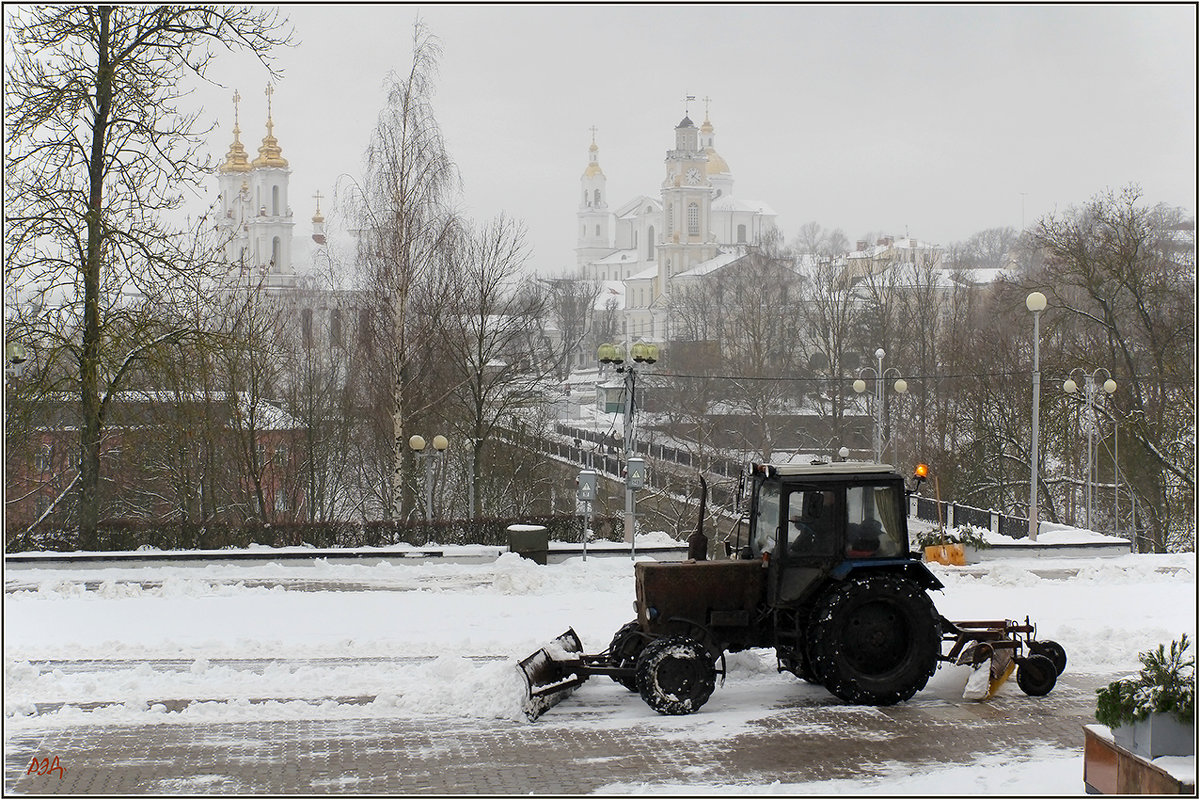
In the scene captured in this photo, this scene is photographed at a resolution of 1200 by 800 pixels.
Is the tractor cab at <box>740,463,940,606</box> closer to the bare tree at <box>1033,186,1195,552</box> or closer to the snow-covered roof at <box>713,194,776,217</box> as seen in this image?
the bare tree at <box>1033,186,1195,552</box>

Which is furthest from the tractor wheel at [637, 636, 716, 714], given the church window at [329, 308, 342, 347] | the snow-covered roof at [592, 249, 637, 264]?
the snow-covered roof at [592, 249, 637, 264]

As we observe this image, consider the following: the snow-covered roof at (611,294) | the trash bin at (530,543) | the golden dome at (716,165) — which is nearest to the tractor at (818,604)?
the trash bin at (530,543)

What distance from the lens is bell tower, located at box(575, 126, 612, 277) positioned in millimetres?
185250

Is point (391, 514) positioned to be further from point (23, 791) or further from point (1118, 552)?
point (23, 791)

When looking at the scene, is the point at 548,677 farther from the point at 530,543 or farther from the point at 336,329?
the point at 336,329

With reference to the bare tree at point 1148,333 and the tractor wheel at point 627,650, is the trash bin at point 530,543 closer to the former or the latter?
the tractor wheel at point 627,650

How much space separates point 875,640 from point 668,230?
4966 inches

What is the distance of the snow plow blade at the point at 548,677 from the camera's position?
981 cm

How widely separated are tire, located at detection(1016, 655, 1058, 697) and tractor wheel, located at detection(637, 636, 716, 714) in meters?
2.88

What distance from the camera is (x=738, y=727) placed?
9586 mm

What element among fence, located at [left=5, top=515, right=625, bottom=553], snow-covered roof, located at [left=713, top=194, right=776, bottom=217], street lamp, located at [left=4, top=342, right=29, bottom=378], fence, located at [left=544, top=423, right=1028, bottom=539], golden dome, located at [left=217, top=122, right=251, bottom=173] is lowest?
fence, located at [left=544, top=423, right=1028, bottom=539]

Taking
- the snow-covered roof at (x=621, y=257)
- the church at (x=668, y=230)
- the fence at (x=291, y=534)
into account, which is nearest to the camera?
the fence at (x=291, y=534)

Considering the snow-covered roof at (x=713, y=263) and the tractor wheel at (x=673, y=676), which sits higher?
the snow-covered roof at (x=713, y=263)

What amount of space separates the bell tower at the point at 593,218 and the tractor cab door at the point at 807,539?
175 meters
